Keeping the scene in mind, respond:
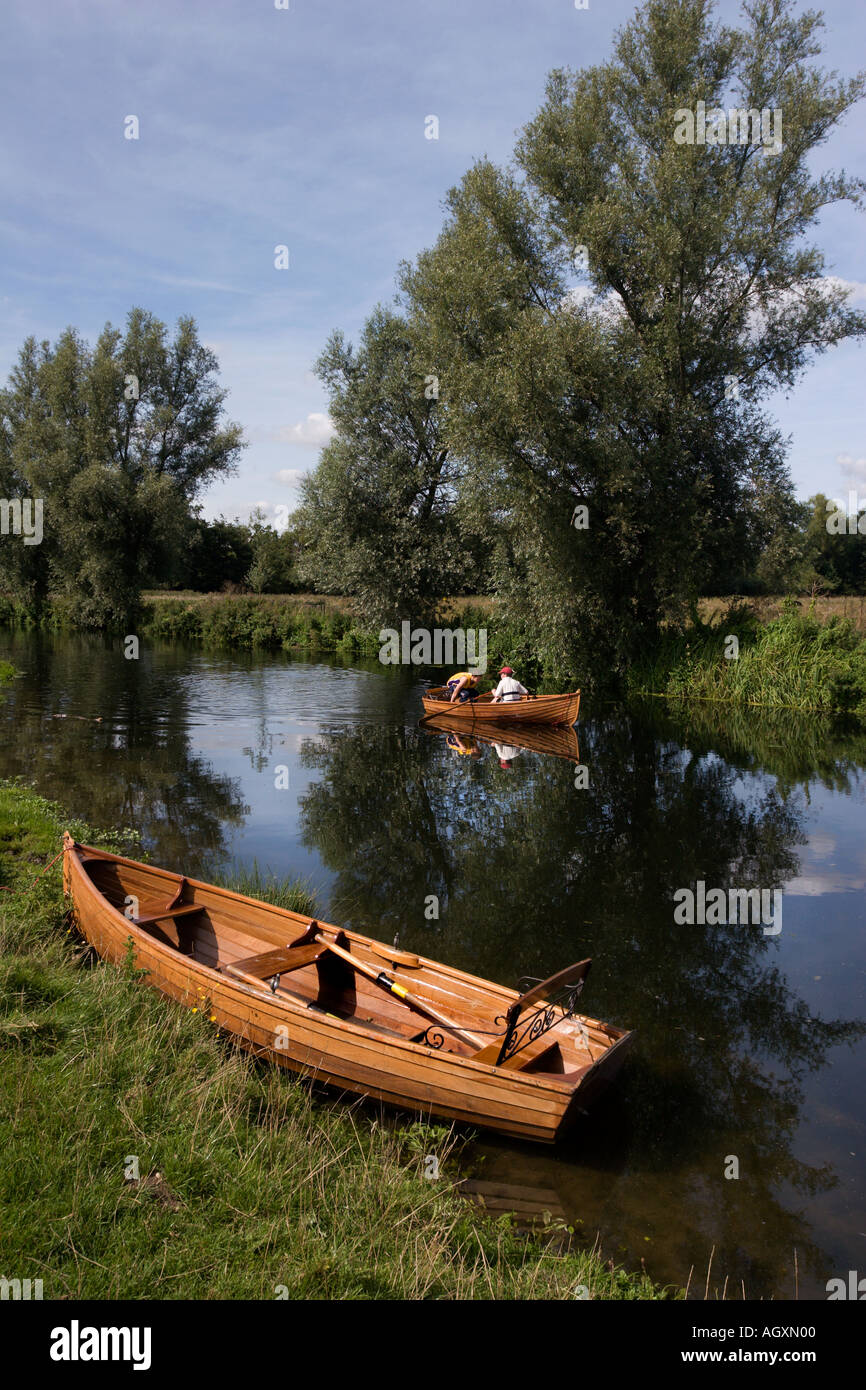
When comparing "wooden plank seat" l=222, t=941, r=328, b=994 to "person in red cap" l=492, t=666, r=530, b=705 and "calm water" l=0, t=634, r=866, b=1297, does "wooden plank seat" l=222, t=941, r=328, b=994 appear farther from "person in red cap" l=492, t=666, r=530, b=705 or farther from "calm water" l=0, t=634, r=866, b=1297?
"person in red cap" l=492, t=666, r=530, b=705

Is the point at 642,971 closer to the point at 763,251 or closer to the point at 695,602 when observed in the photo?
the point at 695,602

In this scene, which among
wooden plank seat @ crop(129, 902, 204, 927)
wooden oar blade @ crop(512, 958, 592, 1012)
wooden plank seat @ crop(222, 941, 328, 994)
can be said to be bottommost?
wooden plank seat @ crop(222, 941, 328, 994)

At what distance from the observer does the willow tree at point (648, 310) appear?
21141mm

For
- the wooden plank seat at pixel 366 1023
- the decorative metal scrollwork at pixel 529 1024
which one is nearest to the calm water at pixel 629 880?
the decorative metal scrollwork at pixel 529 1024

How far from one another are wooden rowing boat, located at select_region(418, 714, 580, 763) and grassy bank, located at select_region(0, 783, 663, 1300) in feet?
45.1

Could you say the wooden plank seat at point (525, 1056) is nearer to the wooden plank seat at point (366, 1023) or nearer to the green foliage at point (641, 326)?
the wooden plank seat at point (366, 1023)

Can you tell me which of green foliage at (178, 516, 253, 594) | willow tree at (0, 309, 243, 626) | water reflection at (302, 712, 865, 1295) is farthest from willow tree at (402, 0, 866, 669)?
green foliage at (178, 516, 253, 594)

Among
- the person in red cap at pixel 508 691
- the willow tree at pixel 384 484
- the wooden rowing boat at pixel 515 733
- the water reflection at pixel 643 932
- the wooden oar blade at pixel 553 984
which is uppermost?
the willow tree at pixel 384 484

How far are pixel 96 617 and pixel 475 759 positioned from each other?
3110 centimetres

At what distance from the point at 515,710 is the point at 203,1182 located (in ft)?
54.9

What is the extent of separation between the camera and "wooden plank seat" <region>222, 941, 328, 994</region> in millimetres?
6051

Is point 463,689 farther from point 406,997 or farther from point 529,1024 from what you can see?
point 529,1024

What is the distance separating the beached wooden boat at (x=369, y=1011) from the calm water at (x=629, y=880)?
44cm
